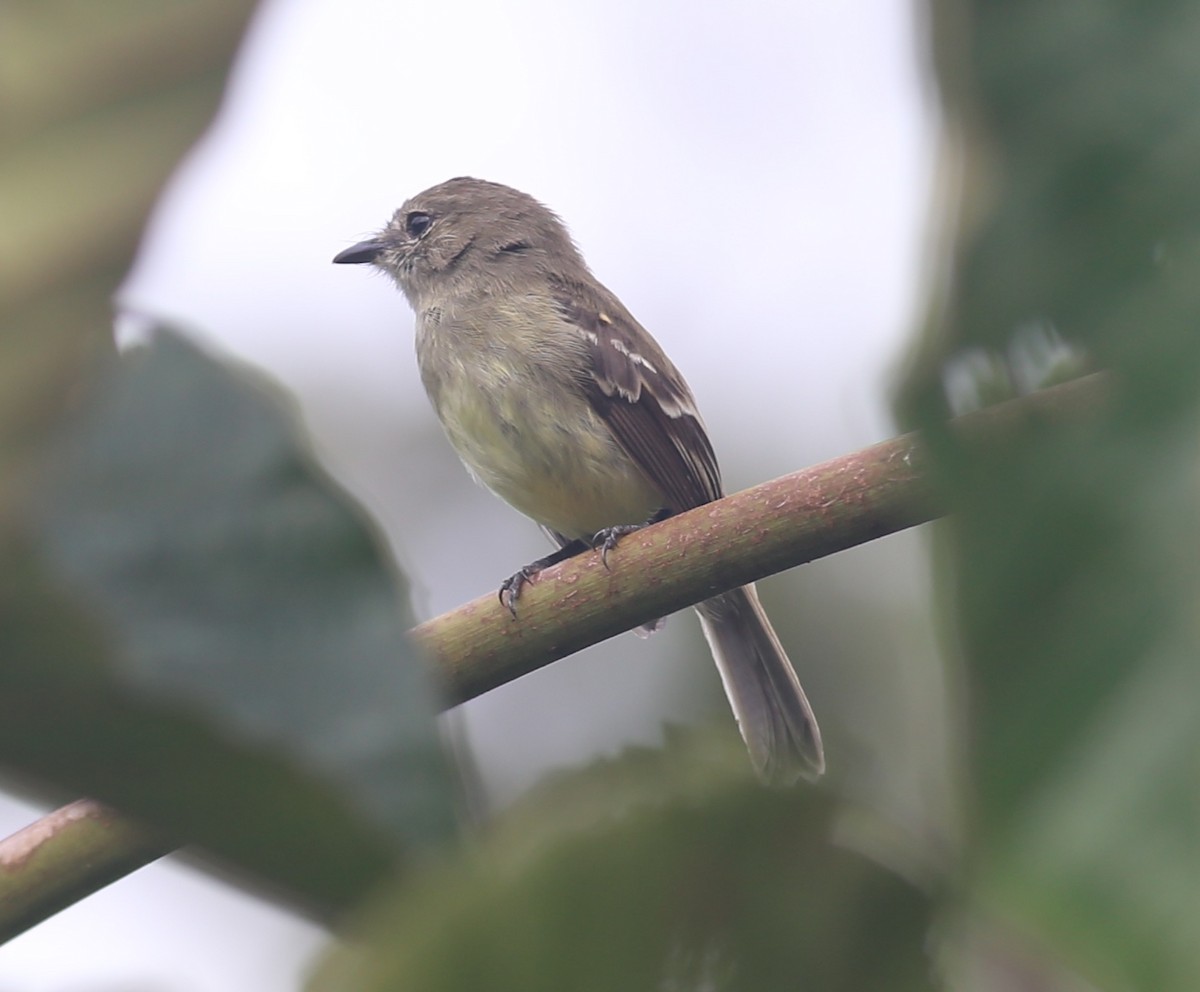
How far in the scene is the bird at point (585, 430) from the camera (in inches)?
184

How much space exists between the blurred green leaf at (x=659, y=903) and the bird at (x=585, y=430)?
3619 mm

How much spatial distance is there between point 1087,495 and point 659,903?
0.86 feet

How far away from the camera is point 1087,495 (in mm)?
636

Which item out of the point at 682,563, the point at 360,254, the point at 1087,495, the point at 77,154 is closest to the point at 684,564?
the point at 682,563

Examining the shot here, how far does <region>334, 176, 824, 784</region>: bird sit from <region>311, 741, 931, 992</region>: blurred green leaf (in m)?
3.62

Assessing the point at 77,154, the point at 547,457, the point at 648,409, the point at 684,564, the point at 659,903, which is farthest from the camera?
the point at 648,409

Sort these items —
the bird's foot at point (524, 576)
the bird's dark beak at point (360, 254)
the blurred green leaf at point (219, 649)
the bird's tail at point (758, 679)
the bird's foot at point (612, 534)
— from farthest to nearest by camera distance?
the bird's dark beak at point (360, 254) → the bird's tail at point (758, 679) → the bird's foot at point (612, 534) → the bird's foot at point (524, 576) → the blurred green leaf at point (219, 649)

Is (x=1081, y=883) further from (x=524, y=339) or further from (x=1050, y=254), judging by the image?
(x=524, y=339)


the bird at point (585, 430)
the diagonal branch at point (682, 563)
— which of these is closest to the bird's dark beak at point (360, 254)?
the bird at point (585, 430)

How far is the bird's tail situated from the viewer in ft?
15.2

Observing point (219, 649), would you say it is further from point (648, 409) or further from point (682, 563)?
point (648, 409)

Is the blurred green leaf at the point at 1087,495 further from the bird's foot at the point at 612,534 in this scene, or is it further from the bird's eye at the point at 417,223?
the bird's eye at the point at 417,223

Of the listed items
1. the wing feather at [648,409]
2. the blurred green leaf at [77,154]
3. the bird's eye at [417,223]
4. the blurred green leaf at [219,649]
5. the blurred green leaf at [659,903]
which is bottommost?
the wing feather at [648,409]

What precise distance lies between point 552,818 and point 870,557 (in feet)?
23.6
